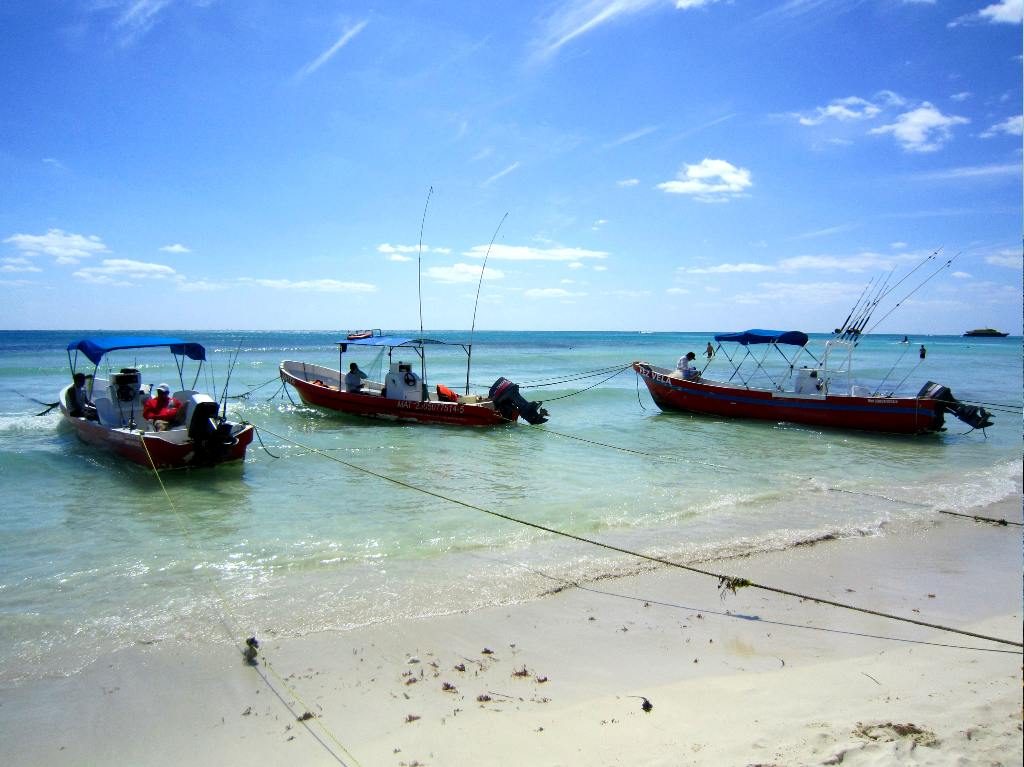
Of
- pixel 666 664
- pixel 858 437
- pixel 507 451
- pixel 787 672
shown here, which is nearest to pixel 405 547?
pixel 666 664

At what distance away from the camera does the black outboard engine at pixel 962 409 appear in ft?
53.4

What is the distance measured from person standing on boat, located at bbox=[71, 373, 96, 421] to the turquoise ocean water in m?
0.76

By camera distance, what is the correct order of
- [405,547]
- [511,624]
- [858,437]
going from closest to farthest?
[511,624] < [405,547] < [858,437]

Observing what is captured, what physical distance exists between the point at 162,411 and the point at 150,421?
42 cm

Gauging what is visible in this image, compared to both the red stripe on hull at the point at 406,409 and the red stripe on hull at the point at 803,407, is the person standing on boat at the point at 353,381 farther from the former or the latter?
the red stripe on hull at the point at 803,407

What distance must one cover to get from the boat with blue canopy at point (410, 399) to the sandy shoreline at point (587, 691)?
10772 mm

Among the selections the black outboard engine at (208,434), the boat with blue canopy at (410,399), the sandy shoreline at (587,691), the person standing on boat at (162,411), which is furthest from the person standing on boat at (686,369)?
the person standing on boat at (162,411)

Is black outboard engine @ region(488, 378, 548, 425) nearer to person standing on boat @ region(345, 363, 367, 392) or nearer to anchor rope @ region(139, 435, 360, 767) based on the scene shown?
person standing on boat @ region(345, 363, 367, 392)

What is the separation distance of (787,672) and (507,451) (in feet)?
32.6

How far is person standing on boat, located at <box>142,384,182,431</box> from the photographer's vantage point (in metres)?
12.3

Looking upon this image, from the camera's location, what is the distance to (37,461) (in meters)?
12.9

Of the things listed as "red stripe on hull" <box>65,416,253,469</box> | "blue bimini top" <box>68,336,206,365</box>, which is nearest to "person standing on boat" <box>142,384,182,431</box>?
"red stripe on hull" <box>65,416,253,469</box>

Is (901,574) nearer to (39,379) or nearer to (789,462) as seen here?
(789,462)

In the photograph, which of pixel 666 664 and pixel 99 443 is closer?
pixel 666 664
